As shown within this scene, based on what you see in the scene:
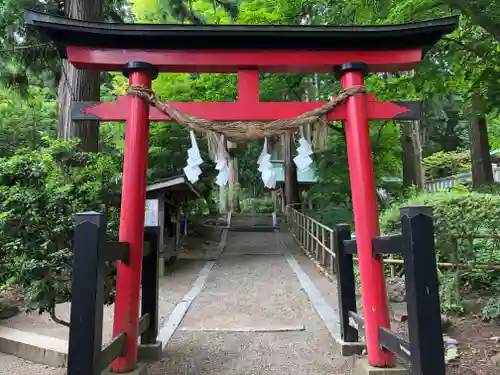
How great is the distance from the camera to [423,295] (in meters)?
2.85

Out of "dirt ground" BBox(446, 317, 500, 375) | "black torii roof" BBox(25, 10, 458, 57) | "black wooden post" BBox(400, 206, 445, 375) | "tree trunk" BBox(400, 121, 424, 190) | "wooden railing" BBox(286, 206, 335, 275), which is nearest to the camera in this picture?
"black wooden post" BBox(400, 206, 445, 375)

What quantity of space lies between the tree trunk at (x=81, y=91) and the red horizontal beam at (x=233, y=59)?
278 cm

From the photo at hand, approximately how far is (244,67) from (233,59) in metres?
0.14

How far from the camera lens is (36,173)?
4.07m

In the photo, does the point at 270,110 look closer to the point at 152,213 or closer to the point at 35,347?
the point at 35,347

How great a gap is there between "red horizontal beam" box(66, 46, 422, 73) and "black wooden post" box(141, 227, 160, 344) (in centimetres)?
187

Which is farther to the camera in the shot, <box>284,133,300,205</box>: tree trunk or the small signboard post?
<box>284,133,300,205</box>: tree trunk

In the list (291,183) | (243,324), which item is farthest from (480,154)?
(291,183)

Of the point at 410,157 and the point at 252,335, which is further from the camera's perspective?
the point at 410,157

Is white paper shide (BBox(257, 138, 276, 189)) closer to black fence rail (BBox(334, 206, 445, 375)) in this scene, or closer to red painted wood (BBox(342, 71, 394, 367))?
red painted wood (BBox(342, 71, 394, 367))

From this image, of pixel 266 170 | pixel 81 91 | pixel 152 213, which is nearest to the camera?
pixel 266 170

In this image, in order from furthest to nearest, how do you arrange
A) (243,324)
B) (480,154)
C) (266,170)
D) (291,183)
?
(291,183), (480,154), (243,324), (266,170)

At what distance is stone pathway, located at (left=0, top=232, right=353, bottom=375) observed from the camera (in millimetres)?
4359

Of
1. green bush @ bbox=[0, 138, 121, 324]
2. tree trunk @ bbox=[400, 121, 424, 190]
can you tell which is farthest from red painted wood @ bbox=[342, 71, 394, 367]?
tree trunk @ bbox=[400, 121, 424, 190]
